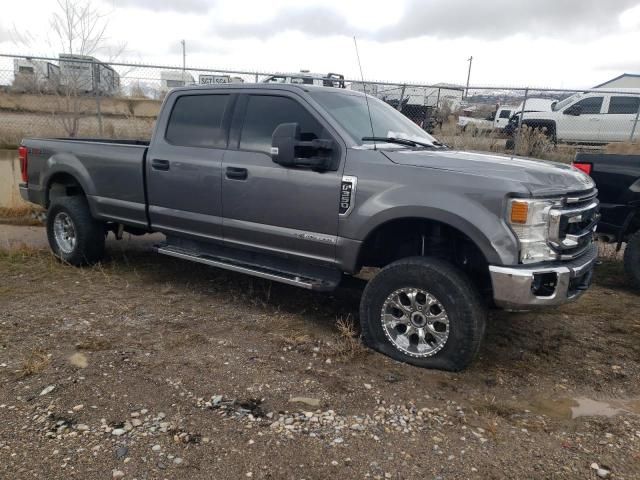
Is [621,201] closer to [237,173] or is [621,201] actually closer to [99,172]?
[237,173]

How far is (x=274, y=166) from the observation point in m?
4.28

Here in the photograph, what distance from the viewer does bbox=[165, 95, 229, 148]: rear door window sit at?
15.8 ft

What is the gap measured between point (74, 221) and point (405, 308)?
3829 millimetres

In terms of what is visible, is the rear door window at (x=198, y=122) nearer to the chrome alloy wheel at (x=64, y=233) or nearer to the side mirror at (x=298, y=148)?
the side mirror at (x=298, y=148)

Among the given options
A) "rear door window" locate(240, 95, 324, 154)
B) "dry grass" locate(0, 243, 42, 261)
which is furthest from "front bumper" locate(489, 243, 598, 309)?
"dry grass" locate(0, 243, 42, 261)

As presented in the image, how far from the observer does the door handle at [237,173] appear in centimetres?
445

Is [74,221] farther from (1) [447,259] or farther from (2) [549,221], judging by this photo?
(2) [549,221]

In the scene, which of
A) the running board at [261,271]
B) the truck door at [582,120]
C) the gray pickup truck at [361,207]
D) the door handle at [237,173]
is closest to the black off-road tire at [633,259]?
the gray pickup truck at [361,207]

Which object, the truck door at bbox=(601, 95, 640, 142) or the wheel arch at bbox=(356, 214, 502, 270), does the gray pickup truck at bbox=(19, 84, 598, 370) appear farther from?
the truck door at bbox=(601, 95, 640, 142)

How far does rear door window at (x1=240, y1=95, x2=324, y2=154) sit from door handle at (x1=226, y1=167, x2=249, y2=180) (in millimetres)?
205

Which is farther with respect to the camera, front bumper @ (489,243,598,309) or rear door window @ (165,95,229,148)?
rear door window @ (165,95,229,148)

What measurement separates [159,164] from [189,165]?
398 mm

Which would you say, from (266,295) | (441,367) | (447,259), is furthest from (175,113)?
(441,367)

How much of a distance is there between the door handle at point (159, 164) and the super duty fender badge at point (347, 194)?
1.92 meters
